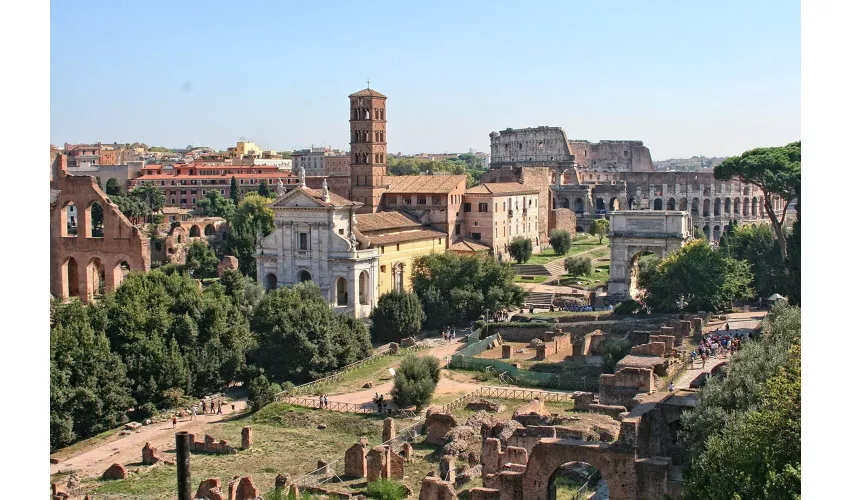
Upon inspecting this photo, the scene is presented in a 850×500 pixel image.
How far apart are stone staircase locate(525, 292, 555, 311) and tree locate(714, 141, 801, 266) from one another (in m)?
10.4

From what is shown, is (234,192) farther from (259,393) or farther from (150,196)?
(259,393)

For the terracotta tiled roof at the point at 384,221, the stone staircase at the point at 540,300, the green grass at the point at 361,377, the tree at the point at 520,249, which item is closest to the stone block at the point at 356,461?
the green grass at the point at 361,377

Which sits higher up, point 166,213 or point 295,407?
point 166,213

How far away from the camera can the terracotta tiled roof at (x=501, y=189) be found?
188ft

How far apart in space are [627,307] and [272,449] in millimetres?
20469

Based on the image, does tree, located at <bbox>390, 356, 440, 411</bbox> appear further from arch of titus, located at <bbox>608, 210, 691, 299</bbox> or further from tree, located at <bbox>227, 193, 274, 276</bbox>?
tree, located at <bbox>227, 193, 274, 276</bbox>

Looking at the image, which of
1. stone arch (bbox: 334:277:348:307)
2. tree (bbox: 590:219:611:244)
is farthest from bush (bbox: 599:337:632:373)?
tree (bbox: 590:219:611:244)

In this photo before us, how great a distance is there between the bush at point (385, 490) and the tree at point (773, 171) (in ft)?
88.3

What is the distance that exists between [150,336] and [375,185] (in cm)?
2482

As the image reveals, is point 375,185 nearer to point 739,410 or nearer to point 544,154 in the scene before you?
point 739,410

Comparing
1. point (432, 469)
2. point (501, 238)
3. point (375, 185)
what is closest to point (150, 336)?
point (432, 469)

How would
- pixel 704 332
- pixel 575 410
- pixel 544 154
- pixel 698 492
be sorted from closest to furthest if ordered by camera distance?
pixel 698 492 < pixel 575 410 < pixel 704 332 < pixel 544 154

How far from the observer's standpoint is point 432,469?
2489cm

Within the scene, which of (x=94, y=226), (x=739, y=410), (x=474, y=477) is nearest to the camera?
(x=739, y=410)
